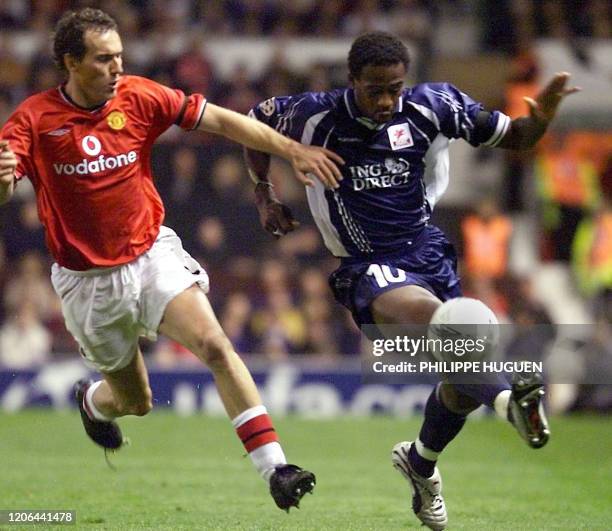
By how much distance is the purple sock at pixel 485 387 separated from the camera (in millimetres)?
6980

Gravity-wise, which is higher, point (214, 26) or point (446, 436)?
point (446, 436)

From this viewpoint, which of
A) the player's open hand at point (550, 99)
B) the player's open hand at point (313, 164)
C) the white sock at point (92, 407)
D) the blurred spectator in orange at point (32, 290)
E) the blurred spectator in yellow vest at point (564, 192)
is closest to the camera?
the player's open hand at point (313, 164)

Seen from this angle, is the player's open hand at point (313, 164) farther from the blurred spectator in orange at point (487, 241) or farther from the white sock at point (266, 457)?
the blurred spectator in orange at point (487, 241)

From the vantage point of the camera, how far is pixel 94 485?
9.56 meters

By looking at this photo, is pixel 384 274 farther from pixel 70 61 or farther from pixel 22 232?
pixel 22 232

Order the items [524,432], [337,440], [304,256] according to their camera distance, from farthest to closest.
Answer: [304,256] → [337,440] → [524,432]

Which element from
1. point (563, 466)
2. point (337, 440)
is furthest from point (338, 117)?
point (337, 440)

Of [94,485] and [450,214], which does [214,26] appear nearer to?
[450,214]

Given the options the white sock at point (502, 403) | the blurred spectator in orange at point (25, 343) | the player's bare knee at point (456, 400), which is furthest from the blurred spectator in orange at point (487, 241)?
the white sock at point (502, 403)

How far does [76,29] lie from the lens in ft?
23.7

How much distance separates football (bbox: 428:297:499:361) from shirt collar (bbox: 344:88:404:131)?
48.4 inches

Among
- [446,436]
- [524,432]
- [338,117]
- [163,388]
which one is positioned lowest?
[163,388]

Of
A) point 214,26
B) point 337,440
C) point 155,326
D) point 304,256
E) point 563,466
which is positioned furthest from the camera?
point 214,26

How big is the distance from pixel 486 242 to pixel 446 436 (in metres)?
9.74
